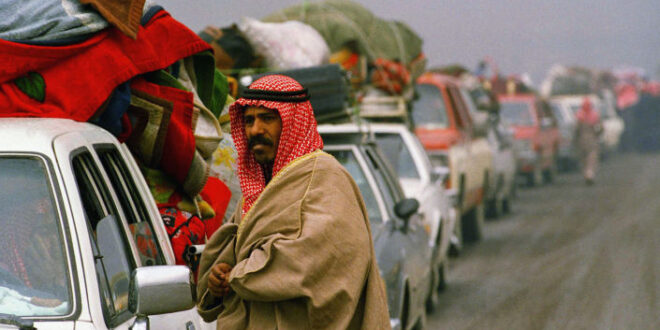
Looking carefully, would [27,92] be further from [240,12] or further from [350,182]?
[240,12]

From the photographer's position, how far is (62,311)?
3223 mm

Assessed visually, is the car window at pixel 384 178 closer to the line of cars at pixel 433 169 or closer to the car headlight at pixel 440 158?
the line of cars at pixel 433 169

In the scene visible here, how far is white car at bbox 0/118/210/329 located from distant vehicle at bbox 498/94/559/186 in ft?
72.6

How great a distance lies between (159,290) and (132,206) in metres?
1.06

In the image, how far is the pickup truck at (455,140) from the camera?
1440cm

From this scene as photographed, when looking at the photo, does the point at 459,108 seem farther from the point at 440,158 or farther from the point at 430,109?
the point at 440,158

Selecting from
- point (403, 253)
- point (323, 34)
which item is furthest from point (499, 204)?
point (403, 253)

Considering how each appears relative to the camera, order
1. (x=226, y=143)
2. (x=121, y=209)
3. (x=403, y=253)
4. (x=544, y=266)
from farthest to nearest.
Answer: (x=544, y=266)
(x=403, y=253)
(x=226, y=143)
(x=121, y=209)

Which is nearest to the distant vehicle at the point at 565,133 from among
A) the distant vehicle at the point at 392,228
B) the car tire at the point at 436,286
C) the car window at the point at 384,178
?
the car tire at the point at 436,286

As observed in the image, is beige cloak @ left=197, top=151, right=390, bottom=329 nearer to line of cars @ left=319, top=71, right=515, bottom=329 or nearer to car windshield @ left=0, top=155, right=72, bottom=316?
car windshield @ left=0, top=155, right=72, bottom=316

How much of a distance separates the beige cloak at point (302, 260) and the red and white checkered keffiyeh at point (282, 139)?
7cm

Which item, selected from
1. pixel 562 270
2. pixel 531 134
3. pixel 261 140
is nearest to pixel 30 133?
pixel 261 140

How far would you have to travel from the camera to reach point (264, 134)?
3689 millimetres

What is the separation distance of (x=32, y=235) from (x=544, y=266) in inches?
428
